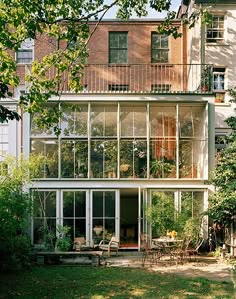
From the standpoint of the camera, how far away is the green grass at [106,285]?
9742 mm

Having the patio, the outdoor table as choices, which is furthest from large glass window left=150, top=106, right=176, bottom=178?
the patio

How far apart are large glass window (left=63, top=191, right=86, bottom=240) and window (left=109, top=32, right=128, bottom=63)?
9574mm

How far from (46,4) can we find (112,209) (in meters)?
8.08

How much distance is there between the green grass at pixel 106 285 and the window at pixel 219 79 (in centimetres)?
1231

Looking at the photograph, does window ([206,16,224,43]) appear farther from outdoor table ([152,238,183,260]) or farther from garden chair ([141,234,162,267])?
garden chair ([141,234,162,267])

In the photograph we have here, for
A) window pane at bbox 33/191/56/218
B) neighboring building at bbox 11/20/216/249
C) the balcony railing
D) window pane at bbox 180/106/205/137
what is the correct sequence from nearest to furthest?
window pane at bbox 33/191/56/218, neighboring building at bbox 11/20/216/249, window pane at bbox 180/106/205/137, the balcony railing

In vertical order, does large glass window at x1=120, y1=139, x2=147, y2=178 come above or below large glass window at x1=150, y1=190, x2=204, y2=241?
above

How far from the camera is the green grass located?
9.74 m

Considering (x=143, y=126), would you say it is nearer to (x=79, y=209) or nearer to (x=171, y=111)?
(x=171, y=111)

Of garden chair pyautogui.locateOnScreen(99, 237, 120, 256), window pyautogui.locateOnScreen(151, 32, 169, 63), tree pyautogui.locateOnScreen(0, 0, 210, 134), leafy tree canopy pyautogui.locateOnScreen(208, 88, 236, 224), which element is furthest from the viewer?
window pyautogui.locateOnScreen(151, 32, 169, 63)

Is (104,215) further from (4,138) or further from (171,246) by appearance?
(4,138)

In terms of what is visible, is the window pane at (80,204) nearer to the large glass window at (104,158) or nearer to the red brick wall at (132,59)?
the large glass window at (104,158)

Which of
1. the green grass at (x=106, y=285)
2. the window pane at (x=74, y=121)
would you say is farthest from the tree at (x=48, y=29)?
the green grass at (x=106, y=285)

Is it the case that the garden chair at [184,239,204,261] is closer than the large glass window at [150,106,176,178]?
Yes
